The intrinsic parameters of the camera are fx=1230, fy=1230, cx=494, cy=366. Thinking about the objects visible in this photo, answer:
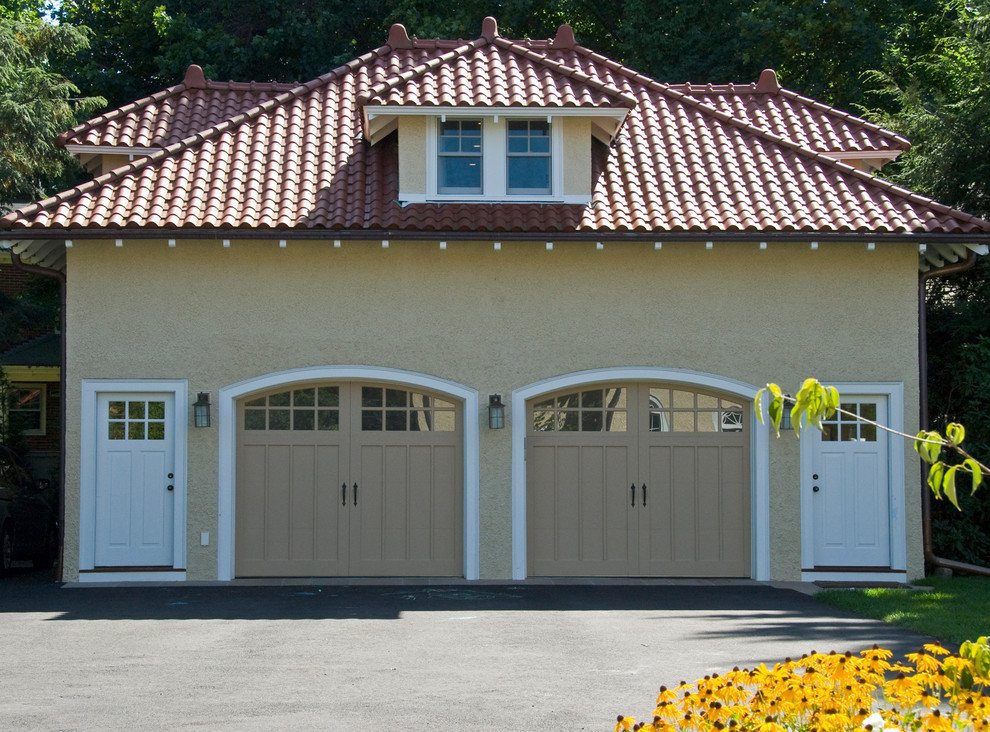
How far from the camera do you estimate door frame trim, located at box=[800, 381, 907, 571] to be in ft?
48.6

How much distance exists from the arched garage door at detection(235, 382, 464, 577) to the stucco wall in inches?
18.0

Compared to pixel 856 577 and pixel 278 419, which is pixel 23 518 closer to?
pixel 278 419

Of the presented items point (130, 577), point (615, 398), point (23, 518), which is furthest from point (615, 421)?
point (23, 518)

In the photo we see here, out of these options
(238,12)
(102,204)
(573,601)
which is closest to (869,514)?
(573,601)

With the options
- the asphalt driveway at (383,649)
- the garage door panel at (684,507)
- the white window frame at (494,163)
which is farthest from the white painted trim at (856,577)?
the white window frame at (494,163)

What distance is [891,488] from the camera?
14883mm

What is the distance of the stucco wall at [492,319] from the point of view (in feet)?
47.7

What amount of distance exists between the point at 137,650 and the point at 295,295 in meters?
5.68

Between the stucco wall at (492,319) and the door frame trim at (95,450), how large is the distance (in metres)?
0.09

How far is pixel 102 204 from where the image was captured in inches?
570

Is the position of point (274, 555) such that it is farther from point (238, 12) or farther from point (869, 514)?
point (238, 12)

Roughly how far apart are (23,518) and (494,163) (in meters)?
7.88

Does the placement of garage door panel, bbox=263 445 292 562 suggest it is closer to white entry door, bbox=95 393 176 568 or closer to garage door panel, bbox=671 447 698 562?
white entry door, bbox=95 393 176 568

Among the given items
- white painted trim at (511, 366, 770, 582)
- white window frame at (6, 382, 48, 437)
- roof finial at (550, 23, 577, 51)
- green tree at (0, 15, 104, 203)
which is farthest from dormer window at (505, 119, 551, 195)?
white window frame at (6, 382, 48, 437)
